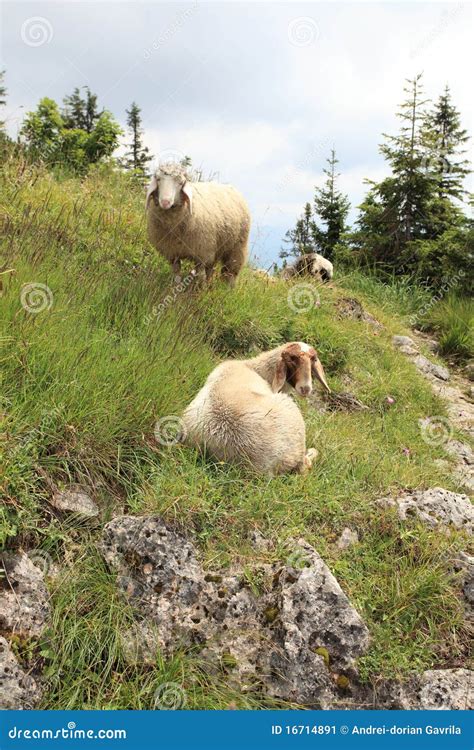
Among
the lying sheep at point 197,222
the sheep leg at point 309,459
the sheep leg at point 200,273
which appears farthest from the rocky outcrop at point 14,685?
the sheep leg at point 200,273

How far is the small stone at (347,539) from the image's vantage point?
409cm

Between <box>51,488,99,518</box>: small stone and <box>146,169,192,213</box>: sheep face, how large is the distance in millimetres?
3886

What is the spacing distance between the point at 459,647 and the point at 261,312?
4.93m

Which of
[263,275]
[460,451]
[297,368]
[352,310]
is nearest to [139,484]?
[297,368]

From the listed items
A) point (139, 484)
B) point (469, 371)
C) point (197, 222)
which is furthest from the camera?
point (469, 371)

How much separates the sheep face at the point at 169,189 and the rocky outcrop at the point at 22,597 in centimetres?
449

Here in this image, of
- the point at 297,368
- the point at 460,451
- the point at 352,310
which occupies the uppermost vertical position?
the point at 352,310

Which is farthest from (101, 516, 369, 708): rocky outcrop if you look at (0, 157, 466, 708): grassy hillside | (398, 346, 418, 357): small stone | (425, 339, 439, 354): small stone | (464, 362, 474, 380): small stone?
(425, 339, 439, 354): small stone

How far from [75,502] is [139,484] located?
1.56ft

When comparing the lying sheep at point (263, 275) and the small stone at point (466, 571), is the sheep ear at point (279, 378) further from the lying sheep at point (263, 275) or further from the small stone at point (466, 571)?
the lying sheep at point (263, 275)

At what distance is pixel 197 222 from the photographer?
7488mm

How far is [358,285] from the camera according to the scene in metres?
13.4

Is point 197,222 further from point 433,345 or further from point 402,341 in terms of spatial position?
point 433,345

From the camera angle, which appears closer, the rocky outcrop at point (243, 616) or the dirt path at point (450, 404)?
the rocky outcrop at point (243, 616)
